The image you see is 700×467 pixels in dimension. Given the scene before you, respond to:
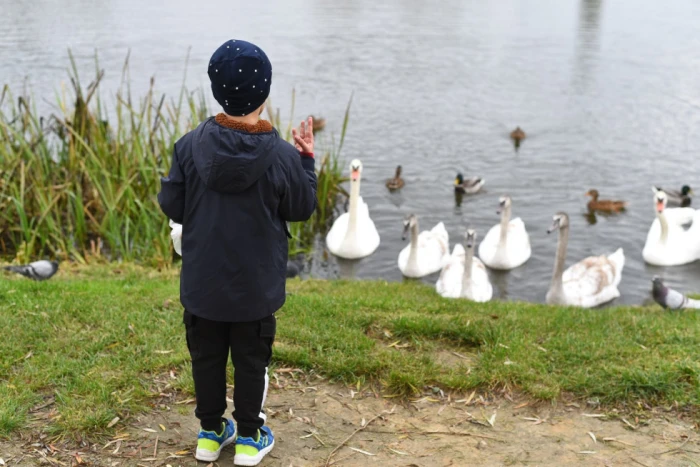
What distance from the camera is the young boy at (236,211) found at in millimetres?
3498

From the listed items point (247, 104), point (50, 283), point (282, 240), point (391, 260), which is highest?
point (247, 104)

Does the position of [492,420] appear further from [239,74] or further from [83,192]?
[83,192]

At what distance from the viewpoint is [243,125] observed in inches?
140

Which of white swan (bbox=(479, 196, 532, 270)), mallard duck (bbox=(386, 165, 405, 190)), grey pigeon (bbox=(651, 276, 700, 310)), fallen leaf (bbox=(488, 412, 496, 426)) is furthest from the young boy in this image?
mallard duck (bbox=(386, 165, 405, 190))

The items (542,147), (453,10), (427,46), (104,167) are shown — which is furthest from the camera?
(453,10)

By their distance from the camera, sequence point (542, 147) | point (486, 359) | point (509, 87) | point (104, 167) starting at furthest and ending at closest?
point (509, 87)
point (542, 147)
point (104, 167)
point (486, 359)

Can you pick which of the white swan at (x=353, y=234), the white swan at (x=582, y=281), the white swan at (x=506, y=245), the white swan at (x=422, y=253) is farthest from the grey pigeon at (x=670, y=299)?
the white swan at (x=353, y=234)

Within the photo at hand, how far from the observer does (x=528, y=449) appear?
4.36m

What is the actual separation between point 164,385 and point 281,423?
2.82ft

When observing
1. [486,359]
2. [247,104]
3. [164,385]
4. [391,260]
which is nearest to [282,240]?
[247,104]

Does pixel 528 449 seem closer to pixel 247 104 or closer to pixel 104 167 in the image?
pixel 247 104

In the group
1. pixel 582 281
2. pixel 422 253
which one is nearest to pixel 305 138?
pixel 582 281

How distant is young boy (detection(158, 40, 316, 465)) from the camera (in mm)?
3498

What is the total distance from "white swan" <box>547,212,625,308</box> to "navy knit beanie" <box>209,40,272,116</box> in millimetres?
6686
